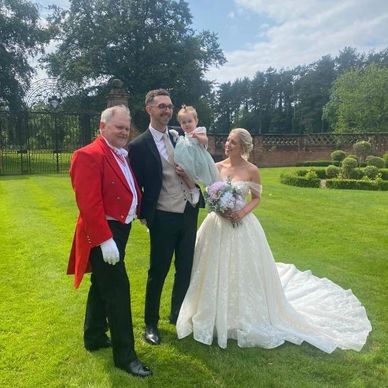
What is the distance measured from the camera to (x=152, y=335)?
11.0ft

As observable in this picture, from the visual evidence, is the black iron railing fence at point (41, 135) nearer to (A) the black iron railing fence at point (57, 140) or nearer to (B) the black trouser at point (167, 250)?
(A) the black iron railing fence at point (57, 140)

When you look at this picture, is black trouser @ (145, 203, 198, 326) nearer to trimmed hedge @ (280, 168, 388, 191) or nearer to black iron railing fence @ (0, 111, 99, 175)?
trimmed hedge @ (280, 168, 388, 191)

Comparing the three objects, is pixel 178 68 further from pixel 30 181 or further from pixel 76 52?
pixel 30 181

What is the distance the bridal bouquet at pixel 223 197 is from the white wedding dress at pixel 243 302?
0.42ft

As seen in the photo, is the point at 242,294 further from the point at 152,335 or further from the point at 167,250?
the point at 152,335

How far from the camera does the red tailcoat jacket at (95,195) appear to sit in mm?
2578

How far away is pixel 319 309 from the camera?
387 centimetres

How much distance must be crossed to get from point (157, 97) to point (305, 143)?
86.9 ft

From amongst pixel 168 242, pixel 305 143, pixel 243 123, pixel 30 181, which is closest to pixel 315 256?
pixel 168 242

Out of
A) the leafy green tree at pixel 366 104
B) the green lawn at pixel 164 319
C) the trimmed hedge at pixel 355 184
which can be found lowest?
the green lawn at pixel 164 319

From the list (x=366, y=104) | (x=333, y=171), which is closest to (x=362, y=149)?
(x=333, y=171)

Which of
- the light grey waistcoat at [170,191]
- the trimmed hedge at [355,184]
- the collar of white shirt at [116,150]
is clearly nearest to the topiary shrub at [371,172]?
the trimmed hedge at [355,184]

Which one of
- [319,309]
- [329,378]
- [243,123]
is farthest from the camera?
[243,123]

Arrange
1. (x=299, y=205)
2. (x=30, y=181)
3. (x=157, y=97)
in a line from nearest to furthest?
(x=157, y=97) → (x=299, y=205) → (x=30, y=181)
